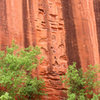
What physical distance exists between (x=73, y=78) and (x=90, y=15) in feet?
14.8

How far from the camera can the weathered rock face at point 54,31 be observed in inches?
508

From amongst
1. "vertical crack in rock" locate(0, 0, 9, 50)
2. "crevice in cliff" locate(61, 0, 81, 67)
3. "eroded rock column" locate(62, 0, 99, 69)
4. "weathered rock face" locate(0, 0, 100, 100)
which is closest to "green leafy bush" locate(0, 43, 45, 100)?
"vertical crack in rock" locate(0, 0, 9, 50)

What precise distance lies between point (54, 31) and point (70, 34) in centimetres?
91

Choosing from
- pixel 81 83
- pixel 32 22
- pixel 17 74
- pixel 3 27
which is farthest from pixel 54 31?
pixel 17 74

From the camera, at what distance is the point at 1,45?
12211 mm

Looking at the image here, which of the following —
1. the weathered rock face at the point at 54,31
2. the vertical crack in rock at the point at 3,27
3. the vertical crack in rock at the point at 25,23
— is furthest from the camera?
the vertical crack in rock at the point at 25,23

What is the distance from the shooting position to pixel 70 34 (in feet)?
45.9

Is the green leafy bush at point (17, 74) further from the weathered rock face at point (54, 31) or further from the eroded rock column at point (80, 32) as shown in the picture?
the eroded rock column at point (80, 32)

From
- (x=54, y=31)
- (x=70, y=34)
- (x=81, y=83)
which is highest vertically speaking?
(x=54, y=31)

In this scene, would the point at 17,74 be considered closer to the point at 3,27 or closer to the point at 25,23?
the point at 3,27

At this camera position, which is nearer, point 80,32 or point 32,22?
point 32,22

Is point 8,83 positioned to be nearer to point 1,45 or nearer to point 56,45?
point 1,45

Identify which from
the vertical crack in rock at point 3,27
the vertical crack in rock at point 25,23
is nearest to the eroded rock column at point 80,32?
the vertical crack in rock at point 25,23

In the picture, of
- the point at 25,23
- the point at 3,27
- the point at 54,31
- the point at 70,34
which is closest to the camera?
the point at 3,27
